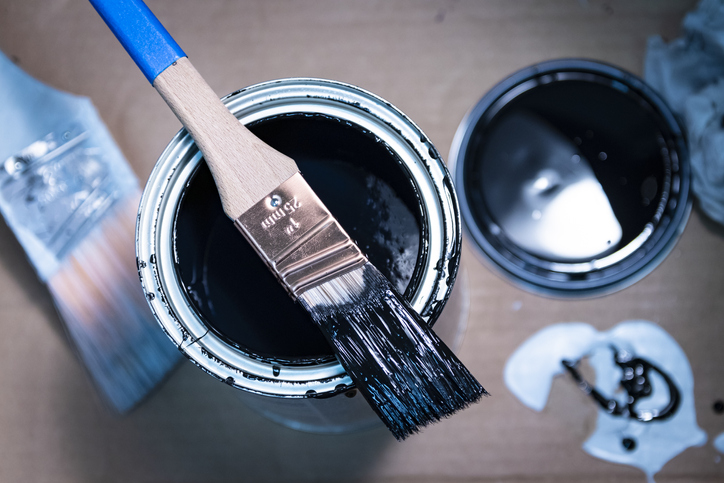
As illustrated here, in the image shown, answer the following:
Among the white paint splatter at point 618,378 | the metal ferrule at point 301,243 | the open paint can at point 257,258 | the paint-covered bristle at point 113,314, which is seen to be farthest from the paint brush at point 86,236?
the white paint splatter at point 618,378

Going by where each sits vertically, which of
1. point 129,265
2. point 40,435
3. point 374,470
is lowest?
point 374,470

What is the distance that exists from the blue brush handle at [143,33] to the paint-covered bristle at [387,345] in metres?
0.23

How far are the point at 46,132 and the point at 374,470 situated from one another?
0.72 metres

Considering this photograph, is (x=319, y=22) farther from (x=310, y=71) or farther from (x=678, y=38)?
(x=678, y=38)

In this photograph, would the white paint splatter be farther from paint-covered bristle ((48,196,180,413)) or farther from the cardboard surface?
paint-covered bristle ((48,196,180,413))

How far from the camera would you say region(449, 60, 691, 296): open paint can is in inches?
29.9

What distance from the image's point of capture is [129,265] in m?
0.78

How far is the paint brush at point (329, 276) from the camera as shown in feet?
1.37

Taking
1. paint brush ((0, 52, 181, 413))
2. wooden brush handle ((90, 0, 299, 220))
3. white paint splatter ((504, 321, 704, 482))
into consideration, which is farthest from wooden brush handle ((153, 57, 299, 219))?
white paint splatter ((504, 321, 704, 482))

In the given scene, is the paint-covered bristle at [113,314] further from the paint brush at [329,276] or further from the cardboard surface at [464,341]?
the paint brush at [329,276]

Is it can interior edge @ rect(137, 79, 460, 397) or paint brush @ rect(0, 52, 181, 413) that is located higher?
paint brush @ rect(0, 52, 181, 413)

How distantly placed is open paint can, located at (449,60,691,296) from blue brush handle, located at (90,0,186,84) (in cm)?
46

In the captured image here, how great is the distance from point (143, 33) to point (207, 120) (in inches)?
3.7

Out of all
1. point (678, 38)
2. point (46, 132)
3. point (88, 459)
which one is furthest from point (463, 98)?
point (88, 459)
